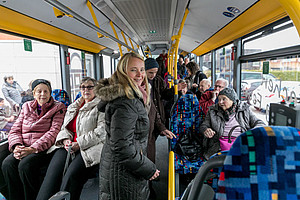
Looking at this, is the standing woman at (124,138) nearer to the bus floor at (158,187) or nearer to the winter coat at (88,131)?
the winter coat at (88,131)

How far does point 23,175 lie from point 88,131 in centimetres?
90

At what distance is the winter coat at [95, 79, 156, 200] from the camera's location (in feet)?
4.78

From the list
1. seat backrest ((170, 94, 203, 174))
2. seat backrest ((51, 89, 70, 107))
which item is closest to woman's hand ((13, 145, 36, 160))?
seat backrest ((51, 89, 70, 107))

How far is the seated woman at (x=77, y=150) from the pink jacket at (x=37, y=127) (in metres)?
0.19

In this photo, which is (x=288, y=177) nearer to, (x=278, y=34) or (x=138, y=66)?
(x=138, y=66)

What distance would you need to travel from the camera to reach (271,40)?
9.48 feet

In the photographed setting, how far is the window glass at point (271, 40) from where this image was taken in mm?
2471

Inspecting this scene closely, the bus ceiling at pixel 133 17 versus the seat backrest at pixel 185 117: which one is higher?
the bus ceiling at pixel 133 17

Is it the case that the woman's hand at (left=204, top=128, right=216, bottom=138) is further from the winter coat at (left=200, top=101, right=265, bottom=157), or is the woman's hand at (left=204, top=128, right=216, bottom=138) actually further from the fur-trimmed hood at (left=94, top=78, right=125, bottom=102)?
the fur-trimmed hood at (left=94, top=78, right=125, bottom=102)

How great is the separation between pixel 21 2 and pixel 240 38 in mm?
3396

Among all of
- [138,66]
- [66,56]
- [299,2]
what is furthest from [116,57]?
[299,2]

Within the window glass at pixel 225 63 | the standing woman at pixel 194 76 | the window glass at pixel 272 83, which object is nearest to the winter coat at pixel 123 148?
the window glass at pixel 272 83

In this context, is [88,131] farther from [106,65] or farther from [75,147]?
[106,65]

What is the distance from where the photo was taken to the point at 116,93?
1.50 m
